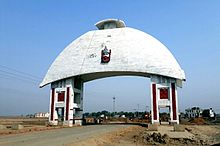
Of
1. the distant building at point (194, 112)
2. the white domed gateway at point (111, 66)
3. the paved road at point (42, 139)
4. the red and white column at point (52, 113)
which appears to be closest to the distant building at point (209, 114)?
the distant building at point (194, 112)

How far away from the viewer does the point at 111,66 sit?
1810 inches

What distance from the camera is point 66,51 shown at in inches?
2048

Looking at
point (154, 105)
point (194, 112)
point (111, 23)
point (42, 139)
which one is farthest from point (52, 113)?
point (194, 112)

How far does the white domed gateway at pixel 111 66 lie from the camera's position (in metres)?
43.7

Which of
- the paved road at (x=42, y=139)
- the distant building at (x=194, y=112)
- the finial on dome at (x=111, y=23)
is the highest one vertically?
the finial on dome at (x=111, y=23)

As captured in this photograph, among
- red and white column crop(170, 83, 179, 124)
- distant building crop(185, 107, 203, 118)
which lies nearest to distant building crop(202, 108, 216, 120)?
distant building crop(185, 107, 203, 118)

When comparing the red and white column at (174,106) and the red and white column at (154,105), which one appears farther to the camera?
the red and white column at (154,105)

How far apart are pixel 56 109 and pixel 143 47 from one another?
65.6 feet

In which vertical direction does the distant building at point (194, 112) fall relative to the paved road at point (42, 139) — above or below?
below

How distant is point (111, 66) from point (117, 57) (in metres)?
2.08

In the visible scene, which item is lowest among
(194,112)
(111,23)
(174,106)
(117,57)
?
(194,112)

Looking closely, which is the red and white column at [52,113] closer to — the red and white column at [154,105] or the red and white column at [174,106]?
the red and white column at [154,105]

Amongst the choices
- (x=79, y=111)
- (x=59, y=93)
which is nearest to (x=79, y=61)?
(x=59, y=93)

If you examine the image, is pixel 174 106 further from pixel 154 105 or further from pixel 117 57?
pixel 117 57
